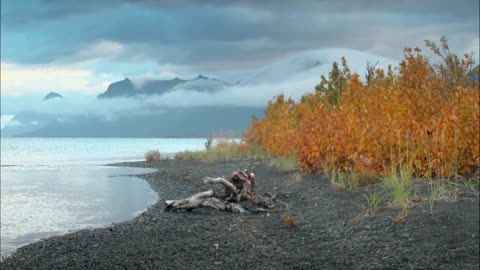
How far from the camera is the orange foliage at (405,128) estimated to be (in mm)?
10703

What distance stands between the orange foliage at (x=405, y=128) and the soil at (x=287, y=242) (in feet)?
3.05

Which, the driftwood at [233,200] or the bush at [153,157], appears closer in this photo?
the driftwood at [233,200]

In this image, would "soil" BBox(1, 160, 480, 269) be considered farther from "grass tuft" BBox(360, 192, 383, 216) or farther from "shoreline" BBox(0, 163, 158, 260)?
"shoreline" BBox(0, 163, 158, 260)

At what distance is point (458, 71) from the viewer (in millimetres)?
14578

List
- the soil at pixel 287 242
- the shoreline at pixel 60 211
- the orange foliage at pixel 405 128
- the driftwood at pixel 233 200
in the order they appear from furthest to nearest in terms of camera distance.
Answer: the driftwood at pixel 233 200 < the shoreline at pixel 60 211 < the orange foliage at pixel 405 128 < the soil at pixel 287 242

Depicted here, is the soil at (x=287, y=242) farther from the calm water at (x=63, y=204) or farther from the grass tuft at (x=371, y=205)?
the calm water at (x=63, y=204)

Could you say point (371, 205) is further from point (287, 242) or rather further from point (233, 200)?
point (233, 200)

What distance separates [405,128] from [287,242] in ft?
12.8

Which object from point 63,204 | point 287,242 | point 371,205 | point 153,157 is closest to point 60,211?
point 63,204

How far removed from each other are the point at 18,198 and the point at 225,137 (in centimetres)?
2247

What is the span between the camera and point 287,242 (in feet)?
29.5

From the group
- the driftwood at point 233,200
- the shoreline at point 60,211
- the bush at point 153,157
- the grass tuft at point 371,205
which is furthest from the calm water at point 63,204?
the bush at point 153,157

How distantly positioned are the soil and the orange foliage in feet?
3.05

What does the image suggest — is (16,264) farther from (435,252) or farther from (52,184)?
(52,184)
